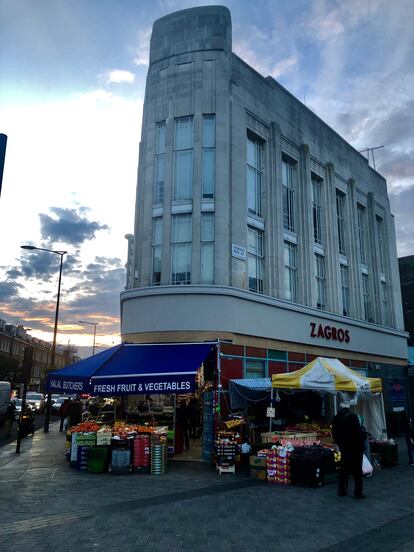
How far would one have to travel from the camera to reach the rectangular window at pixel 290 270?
23881 mm

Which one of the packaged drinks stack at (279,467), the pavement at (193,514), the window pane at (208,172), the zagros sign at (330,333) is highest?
the window pane at (208,172)

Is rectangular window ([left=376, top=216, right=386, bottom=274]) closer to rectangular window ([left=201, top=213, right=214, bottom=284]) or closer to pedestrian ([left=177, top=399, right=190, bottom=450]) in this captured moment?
rectangular window ([left=201, top=213, right=214, bottom=284])

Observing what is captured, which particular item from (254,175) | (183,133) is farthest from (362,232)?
(183,133)

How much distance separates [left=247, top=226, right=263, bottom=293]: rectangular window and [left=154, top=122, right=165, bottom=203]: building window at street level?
433 centimetres

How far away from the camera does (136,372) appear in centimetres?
1556

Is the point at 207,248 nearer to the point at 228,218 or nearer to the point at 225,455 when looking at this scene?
the point at 228,218

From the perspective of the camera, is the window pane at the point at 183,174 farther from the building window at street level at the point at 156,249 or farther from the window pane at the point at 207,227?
the building window at street level at the point at 156,249

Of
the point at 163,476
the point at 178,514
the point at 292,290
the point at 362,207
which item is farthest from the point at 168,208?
the point at 362,207

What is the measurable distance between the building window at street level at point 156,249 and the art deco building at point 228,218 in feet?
0.16

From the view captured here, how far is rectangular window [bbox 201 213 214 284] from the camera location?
771 inches

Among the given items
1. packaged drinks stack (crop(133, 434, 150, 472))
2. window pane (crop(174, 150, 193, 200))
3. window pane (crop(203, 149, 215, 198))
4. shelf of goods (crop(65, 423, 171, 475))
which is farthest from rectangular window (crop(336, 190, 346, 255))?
packaged drinks stack (crop(133, 434, 150, 472))

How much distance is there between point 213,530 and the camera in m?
7.93

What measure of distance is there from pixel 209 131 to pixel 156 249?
568cm

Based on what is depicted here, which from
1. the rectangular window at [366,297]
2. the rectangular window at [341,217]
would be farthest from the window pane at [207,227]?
the rectangular window at [366,297]
